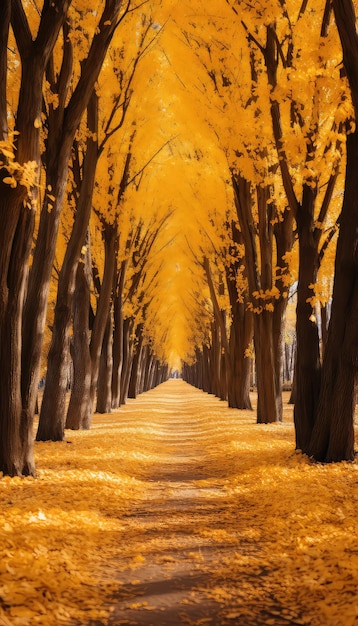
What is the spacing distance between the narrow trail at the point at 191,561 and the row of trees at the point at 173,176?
189 cm

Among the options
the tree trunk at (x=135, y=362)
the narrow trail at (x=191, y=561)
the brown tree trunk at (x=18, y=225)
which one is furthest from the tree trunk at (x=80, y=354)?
the tree trunk at (x=135, y=362)

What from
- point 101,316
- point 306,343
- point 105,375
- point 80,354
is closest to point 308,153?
point 306,343

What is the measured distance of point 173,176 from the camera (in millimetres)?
20484

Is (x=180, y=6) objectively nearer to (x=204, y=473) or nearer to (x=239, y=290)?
(x=204, y=473)

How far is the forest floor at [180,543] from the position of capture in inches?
137

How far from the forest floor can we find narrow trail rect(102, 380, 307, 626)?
1cm

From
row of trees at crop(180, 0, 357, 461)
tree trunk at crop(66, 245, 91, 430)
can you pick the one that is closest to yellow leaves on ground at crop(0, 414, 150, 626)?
row of trees at crop(180, 0, 357, 461)

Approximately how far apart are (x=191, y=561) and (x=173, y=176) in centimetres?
1744

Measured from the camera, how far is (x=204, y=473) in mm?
8602

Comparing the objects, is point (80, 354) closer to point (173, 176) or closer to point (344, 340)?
point (344, 340)

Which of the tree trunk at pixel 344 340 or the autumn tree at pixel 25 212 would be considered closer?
the autumn tree at pixel 25 212

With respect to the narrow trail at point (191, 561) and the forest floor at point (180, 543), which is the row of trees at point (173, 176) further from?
the narrow trail at point (191, 561)

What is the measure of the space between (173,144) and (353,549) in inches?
646

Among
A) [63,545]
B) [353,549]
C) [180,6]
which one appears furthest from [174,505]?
[180,6]
